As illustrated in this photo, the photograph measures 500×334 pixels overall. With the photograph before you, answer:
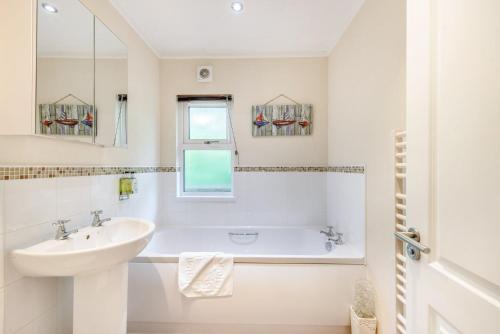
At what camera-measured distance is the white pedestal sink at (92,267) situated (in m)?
1.05

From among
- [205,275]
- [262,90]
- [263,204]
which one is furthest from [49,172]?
[262,90]

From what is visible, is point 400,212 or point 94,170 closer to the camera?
point 400,212

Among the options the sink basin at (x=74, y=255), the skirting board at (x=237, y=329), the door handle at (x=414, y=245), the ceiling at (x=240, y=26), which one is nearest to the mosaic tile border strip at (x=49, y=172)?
the sink basin at (x=74, y=255)

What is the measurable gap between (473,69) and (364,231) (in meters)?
1.45

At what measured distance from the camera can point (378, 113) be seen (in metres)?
1.65

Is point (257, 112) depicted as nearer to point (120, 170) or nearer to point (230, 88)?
point (230, 88)

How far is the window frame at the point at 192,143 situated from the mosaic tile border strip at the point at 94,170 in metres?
0.15

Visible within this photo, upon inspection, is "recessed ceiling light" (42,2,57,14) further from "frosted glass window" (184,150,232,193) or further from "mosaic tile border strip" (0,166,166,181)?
"frosted glass window" (184,150,232,193)

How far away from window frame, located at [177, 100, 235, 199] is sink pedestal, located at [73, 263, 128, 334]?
1.49 m

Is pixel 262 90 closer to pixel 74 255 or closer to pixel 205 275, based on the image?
pixel 205 275

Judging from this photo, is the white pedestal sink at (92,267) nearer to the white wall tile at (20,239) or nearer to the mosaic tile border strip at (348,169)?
the white wall tile at (20,239)

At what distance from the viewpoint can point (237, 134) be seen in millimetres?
2787

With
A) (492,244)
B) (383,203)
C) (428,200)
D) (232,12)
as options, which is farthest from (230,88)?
(492,244)

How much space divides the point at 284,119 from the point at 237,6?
1.18 meters
